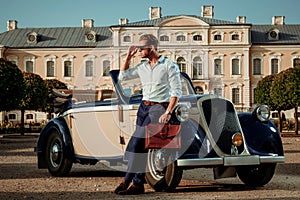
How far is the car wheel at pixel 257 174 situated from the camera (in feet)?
26.2

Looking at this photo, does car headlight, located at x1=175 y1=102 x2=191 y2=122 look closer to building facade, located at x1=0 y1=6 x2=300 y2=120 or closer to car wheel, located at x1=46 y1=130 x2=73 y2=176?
car wheel, located at x1=46 y1=130 x2=73 y2=176

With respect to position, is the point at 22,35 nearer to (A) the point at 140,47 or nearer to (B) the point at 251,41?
(B) the point at 251,41

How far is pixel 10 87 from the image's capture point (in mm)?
30031

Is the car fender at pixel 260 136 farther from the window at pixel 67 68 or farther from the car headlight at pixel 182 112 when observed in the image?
the window at pixel 67 68

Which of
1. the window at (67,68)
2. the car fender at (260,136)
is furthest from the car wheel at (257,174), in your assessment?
the window at (67,68)

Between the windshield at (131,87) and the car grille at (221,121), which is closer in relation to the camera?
the car grille at (221,121)

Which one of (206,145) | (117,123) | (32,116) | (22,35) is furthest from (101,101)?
(22,35)

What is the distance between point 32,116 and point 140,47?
5763 cm

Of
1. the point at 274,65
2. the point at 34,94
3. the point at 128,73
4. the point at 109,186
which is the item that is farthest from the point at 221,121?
the point at 274,65

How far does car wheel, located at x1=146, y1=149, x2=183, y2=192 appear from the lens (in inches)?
281

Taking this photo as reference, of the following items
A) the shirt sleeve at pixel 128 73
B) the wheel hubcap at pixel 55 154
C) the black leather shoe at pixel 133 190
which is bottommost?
the black leather shoe at pixel 133 190

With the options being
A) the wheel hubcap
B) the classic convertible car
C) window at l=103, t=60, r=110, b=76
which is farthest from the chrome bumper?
the wheel hubcap

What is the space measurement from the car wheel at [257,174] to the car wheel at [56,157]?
2375 mm

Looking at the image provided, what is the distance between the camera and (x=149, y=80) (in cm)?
699
